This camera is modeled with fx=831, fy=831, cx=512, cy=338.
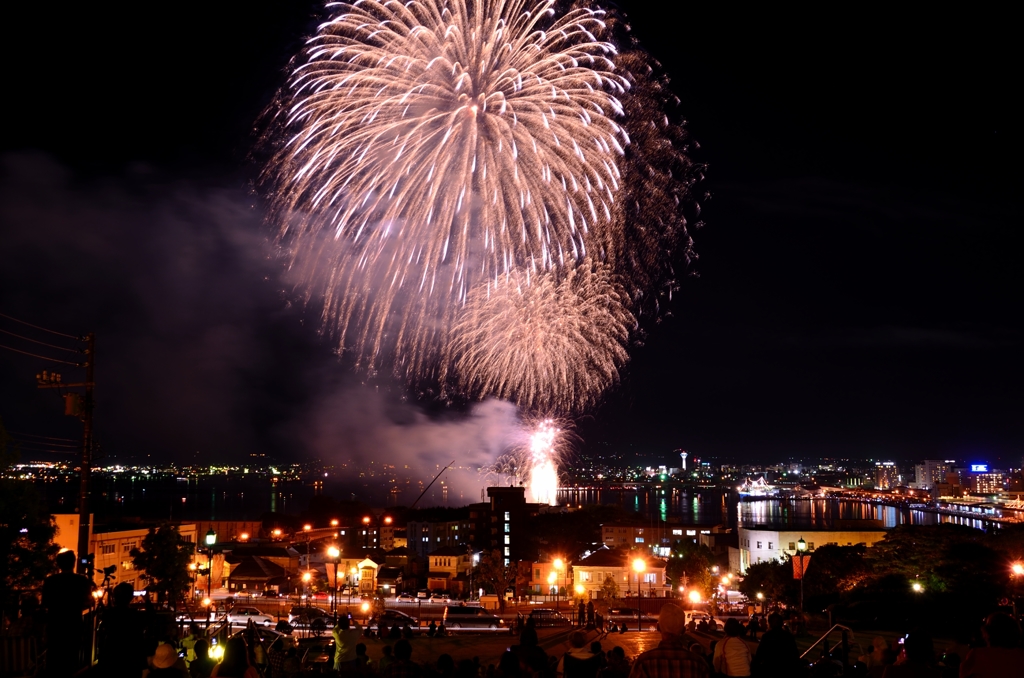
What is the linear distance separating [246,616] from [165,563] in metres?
6.42

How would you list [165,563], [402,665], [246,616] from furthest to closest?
1. [165,563]
2. [246,616]
3. [402,665]

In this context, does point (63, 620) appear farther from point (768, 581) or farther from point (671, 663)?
point (768, 581)

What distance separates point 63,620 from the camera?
5.57 m

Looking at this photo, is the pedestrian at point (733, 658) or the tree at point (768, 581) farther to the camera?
the tree at point (768, 581)

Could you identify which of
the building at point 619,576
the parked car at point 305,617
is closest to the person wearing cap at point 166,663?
the parked car at point 305,617

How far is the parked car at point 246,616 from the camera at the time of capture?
21.8 m

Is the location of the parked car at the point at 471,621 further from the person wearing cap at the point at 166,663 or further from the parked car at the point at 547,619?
the person wearing cap at the point at 166,663

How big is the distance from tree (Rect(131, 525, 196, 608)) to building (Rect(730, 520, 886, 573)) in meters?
30.2

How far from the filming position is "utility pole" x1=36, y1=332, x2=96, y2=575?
39.7 feet

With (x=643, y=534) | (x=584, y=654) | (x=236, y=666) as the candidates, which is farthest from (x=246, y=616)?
(x=643, y=534)

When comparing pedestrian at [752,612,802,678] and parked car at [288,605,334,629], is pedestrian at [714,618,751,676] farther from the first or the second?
parked car at [288,605,334,629]

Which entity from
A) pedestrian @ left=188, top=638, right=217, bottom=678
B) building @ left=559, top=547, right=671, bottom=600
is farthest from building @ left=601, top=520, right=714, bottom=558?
pedestrian @ left=188, top=638, right=217, bottom=678

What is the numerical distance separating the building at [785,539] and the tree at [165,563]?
99.2 ft

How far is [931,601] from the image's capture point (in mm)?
25344
